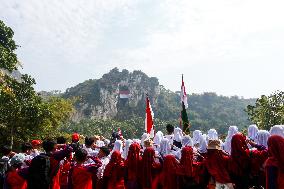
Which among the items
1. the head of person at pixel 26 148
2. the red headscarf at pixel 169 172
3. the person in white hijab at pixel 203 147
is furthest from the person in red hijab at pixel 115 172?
the head of person at pixel 26 148

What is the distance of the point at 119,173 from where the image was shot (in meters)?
6.85

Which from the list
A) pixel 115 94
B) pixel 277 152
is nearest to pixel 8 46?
pixel 277 152

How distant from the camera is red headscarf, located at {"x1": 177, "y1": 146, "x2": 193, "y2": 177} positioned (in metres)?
6.26

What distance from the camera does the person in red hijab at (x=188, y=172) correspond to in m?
6.27

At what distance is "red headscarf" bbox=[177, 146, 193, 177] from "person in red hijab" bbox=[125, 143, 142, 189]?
0.80 metres

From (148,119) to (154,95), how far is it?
113199mm

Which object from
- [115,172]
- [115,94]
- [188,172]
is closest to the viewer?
[188,172]

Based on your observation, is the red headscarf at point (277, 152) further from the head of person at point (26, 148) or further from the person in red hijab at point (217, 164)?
the head of person at point (26, 148)

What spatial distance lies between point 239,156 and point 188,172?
2.84ft

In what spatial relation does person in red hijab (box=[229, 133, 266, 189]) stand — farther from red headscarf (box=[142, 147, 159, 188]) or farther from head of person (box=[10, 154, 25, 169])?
head of person (box=[10, 154, 25, 169])

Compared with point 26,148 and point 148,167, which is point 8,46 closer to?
point 26,148

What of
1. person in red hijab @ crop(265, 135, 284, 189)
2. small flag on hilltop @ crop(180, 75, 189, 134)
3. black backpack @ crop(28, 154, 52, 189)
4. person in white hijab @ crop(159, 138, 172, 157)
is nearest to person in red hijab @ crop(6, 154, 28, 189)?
black backpack @ crop(28, 154, 52, 189)

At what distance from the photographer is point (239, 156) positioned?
5.78m

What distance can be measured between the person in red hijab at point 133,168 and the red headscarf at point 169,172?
22.6 inches
